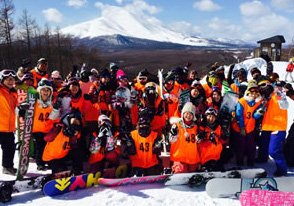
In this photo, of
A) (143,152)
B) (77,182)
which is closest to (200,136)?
(143,152)

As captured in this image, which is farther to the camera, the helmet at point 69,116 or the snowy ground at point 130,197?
the helmet at point 69,116

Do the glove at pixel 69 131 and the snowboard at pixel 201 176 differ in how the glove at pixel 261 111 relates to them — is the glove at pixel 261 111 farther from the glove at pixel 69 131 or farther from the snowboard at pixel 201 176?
the glove at pixel 69 131

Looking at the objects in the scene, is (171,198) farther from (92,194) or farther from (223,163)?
(223,163)

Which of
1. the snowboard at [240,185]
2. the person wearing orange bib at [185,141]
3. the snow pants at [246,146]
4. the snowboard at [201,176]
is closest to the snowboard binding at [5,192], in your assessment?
the snowboard at [201,176]

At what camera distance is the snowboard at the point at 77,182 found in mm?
3053

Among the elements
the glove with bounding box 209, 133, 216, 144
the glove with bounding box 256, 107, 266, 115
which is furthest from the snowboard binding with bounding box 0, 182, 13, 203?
the glove with bounding box 256, 107, 266, 115

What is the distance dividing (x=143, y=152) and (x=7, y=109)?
223 cm

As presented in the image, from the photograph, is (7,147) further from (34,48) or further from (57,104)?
(34,48)

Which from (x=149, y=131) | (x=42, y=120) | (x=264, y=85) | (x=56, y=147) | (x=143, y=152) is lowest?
(x=143, y=152)

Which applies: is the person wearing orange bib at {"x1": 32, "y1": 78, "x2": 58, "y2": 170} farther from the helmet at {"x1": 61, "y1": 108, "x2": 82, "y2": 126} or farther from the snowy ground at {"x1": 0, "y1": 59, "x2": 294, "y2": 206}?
the snowy ground at {"x1": 0, "y1": 59, "x2": 294, "y2": 206}

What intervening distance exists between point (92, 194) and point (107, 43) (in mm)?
168599

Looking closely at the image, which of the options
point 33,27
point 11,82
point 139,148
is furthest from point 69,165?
point 33,27

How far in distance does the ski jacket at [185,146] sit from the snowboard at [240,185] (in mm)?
486

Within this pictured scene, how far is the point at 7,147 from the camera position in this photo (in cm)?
365
